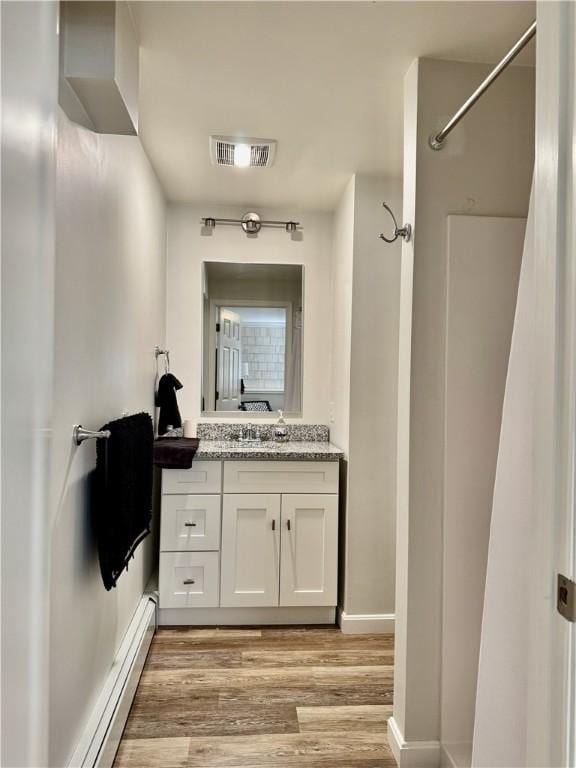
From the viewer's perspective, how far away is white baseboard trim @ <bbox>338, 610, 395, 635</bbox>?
8.54 ft

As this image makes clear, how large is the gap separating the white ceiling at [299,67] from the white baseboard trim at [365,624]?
7.71 feet

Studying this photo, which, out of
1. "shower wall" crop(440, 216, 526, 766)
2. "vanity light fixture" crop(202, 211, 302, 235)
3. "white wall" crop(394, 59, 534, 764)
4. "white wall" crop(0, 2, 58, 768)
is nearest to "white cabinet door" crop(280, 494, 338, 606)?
"white wall" crop(394, 59, 534, 764)

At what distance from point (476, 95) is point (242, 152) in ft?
4.08

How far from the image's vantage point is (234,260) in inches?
127

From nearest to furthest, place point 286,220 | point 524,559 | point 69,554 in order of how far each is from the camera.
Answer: point 524,559
point 69,554
point 286,220

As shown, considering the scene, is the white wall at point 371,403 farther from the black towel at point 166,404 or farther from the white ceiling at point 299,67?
the black towel at point 166,404

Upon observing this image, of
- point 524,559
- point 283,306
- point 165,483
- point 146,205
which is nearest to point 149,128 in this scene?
point 146,205

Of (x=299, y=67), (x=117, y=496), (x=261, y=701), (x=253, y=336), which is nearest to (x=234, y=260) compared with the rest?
(x=253, y=336)

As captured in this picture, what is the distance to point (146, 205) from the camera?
2.44 m

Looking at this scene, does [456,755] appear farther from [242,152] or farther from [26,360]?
[242,152]

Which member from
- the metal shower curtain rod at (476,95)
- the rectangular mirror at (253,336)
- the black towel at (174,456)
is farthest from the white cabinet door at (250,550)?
the metal shower curtain rod at (476,95)

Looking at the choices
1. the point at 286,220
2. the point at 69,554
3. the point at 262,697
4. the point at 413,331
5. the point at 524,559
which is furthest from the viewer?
the point at 286,220

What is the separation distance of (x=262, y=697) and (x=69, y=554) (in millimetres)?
1184

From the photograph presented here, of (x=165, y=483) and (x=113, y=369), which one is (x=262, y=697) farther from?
(x=113, y=369)
